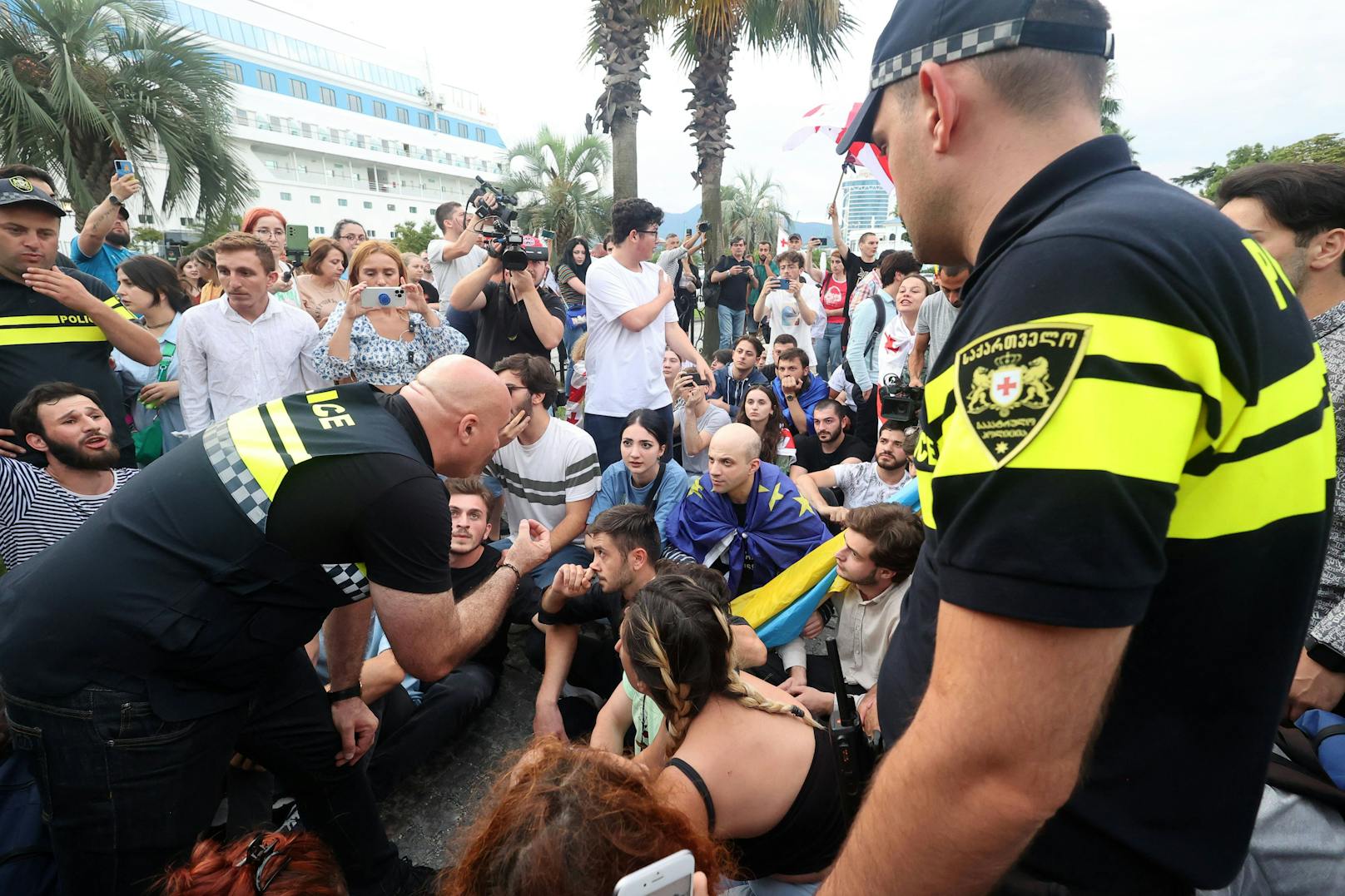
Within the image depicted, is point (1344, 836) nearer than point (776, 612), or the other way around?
point (1344, 836)

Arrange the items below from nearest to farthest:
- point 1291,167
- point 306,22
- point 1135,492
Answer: point 1135,492 < point 1291,167 < point 306,22

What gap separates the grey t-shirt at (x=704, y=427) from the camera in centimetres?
521

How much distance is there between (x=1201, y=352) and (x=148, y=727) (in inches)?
84.9

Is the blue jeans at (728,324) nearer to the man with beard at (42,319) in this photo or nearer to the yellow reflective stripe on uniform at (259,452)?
the man with beard at (42,319)

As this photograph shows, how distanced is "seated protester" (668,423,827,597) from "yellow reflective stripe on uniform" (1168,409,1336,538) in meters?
3.09

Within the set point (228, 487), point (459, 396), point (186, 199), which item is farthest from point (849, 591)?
point (186, 199)

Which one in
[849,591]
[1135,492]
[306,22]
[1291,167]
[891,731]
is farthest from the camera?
[306,22]

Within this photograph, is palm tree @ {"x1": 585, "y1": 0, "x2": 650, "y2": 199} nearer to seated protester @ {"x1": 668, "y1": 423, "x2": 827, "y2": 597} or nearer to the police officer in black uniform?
seated protester @ {"x1": 668, "y1": 423, "x2": 827, "y2": 597}

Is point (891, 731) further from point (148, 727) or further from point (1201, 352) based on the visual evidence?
point (148, 727)

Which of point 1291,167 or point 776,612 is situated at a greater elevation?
point 1291,167

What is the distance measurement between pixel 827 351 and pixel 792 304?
845mm

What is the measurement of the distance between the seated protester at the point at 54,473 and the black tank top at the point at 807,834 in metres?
2.75

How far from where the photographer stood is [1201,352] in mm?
653

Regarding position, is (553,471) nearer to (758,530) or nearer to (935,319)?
(758,530)
